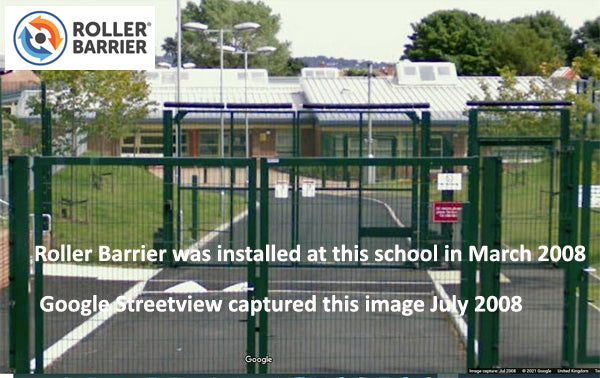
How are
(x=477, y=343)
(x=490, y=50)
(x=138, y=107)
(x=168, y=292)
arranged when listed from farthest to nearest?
1. (x=490, y=50)
2. (x=138, y=107)
3. (x=168, y=292)
4. (x=477, y=343)

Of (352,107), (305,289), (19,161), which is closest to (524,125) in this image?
(352,107)

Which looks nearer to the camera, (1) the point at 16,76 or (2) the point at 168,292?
(2) the point at 168,292

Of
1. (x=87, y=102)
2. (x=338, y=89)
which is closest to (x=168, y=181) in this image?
(x=87, y=102)

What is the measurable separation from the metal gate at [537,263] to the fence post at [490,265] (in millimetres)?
55

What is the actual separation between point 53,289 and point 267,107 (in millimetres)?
6998

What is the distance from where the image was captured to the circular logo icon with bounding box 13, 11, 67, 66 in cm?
1688

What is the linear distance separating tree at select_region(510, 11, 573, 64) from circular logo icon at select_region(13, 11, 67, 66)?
60.1 metres

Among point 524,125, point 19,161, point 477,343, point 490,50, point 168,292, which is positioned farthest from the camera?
point 490,50

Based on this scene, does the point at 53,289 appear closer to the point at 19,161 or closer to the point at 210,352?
the point at 210,352

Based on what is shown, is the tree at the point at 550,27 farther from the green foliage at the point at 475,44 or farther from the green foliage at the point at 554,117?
the green foliage at the point at 554,117

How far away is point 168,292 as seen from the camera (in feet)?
39.9

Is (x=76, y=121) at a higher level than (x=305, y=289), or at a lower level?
higher

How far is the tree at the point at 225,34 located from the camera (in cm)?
6012

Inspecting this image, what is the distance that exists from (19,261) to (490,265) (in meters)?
4.36
